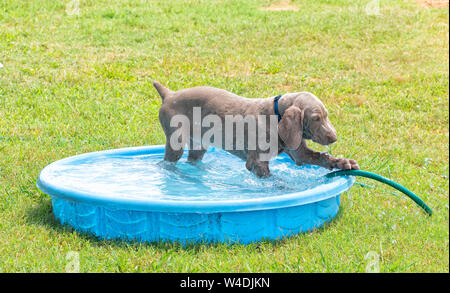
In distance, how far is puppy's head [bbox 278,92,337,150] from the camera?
16.0 ft

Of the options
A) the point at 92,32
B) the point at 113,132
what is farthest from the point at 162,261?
the point at 92,32

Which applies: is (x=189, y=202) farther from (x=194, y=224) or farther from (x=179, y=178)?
(x=179, y=178)

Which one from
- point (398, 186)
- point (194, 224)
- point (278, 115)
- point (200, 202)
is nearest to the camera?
point (200, 202)

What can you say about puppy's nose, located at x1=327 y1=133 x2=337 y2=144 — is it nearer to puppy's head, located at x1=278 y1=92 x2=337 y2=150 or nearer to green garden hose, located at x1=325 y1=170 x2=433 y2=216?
puppy's head, located at x1=278 y1=92 x2=337 y2=150

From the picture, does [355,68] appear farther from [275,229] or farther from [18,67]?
[275,229]

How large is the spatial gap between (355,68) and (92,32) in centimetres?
594

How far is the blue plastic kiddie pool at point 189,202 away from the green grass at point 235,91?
12 centimetres

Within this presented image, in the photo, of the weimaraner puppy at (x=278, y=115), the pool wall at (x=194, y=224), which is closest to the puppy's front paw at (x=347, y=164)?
the weimaraner puppy at (x=278, y=115)

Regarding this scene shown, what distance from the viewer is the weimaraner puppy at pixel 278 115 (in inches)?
193

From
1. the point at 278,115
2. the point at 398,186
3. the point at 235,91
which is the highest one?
the point at 278,115

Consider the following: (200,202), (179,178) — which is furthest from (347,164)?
(179,178)

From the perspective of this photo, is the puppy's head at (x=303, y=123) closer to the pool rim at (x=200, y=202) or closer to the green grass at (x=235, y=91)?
the pool rim at (x=200, y=202)

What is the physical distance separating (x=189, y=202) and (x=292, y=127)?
1.15 meters

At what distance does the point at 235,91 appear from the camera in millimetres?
10148
